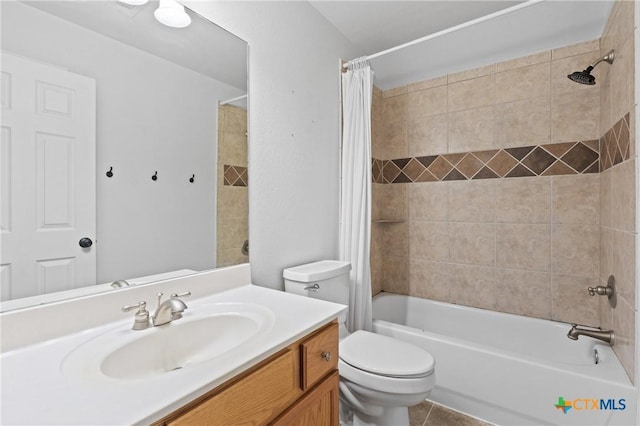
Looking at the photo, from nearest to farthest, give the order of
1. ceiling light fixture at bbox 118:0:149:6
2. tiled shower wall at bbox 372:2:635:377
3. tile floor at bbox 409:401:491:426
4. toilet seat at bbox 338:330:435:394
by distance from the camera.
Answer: ceiling light fixture at bbox 118:0:149:6 → toilet seat at bbox 338:330:435:394 → tile floor at bbox 409:401:491:426 → tiled shower wall at bbox 372:2:635:377

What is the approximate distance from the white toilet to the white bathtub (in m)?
0.41

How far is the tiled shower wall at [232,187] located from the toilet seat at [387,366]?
69 centimetres

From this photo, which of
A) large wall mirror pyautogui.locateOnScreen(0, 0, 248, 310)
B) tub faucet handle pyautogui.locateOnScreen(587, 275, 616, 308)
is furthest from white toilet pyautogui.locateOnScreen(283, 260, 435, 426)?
tub faucet handle pyautogui.locateOnScreen(587, 275, 616, 308)

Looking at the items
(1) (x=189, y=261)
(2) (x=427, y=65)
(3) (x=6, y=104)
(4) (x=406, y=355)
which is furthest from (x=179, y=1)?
(2) (x=427, y=65)

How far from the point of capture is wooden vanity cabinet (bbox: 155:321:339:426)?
0.66 m

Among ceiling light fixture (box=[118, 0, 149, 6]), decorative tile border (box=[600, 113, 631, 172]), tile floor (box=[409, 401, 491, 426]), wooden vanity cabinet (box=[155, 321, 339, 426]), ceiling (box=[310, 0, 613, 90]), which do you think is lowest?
tile floor (box=[409, 401, 491, 426])

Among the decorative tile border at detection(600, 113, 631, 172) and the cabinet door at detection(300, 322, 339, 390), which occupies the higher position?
the decorative tile border at detection(600, 113, 631, 172)

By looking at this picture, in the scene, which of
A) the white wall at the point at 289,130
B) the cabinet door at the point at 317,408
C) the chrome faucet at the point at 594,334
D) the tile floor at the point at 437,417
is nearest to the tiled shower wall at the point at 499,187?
the chrome faucet at the point at 594,334

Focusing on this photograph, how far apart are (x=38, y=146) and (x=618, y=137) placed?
7.73 feet

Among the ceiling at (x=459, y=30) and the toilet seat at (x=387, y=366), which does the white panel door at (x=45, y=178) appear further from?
the ceiling at (x=459, y=30)

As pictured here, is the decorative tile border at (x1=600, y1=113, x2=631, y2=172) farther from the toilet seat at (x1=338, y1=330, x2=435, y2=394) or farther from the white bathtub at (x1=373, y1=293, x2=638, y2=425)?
the toilet seat at (x1=338, y1=330, x2=435, y2=394)

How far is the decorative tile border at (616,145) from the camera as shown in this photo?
4.61 feet

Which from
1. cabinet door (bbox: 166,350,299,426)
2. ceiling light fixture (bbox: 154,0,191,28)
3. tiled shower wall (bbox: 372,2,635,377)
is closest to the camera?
cabinet door (bbox: 166,350,299,426)

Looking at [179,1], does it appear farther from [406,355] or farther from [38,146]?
[406,355]
